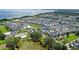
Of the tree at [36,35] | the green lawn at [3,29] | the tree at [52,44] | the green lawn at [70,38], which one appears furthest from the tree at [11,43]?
the green lawn at [70,38]

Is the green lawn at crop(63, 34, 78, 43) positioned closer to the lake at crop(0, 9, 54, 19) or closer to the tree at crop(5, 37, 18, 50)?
the lake at crop(0, 9, 54, 19)

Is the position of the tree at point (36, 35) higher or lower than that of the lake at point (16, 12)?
lower

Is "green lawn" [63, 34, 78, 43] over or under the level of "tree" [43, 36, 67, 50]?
over

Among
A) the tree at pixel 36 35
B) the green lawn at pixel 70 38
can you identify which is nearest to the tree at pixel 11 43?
the tree at pixel 36 35

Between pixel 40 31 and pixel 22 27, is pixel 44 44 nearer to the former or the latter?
pixel 40 31

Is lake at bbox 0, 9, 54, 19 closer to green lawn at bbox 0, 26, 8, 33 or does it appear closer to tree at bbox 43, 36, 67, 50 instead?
green lawn at bbox 0, 26, 8, 33

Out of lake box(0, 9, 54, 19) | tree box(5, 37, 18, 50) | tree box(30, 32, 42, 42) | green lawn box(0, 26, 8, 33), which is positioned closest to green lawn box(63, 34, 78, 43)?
tree box(30, 32, 42, 42)

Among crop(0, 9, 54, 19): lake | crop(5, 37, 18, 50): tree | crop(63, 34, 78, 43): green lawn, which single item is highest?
crop(0, 9, 54, 19): lake

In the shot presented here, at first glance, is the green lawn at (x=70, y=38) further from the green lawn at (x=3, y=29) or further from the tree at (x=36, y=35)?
the green lawn at (x=3, y=29)

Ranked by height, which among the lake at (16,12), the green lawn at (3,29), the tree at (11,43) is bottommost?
the tree at (11,43)

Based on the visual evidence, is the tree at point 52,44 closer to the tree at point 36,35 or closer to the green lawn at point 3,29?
the tree at point 36,35

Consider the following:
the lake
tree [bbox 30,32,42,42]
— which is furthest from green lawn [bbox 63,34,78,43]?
the lake
